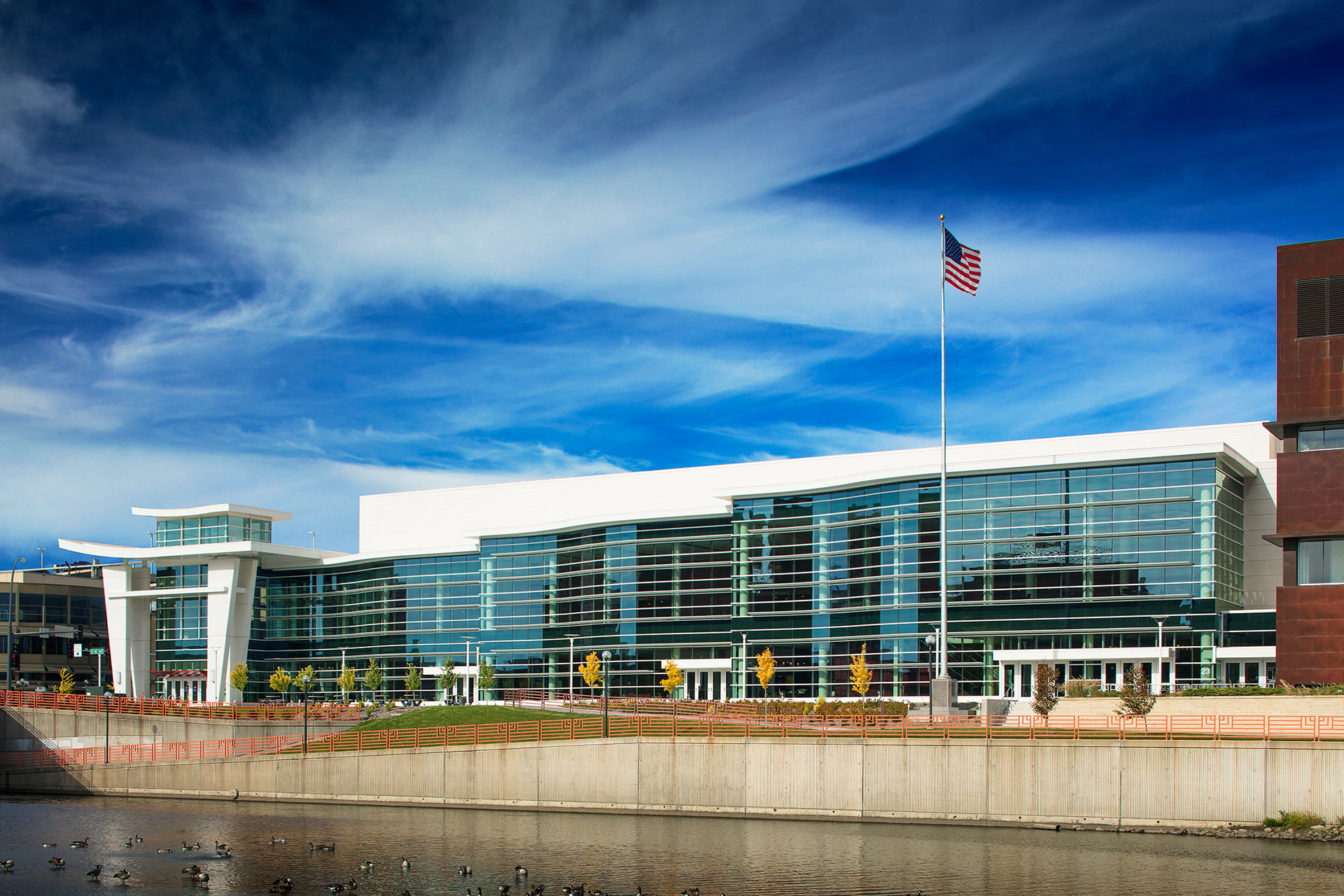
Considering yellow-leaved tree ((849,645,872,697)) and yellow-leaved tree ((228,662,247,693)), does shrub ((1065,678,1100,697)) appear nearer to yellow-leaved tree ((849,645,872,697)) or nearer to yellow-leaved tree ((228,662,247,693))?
yellow-leaved tree ((849,645,872,697))

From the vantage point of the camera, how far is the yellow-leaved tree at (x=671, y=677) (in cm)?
7247

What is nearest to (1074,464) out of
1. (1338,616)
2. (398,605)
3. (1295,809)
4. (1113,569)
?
(1113,569)

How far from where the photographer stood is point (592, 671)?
77.2 m

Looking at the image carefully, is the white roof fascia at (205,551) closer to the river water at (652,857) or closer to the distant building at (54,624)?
the distant building at (54,624)

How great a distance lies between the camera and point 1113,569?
64.6 metres

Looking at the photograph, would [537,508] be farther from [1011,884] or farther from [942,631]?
[1011,884]

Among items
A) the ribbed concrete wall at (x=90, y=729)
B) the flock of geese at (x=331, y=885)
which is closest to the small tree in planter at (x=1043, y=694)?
the flock of geese at (x=331, y=885)

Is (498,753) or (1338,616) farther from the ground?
(1338,616)

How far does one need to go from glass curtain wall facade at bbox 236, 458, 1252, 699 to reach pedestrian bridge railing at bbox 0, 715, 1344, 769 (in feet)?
47.5

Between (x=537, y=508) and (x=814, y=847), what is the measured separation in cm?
7208

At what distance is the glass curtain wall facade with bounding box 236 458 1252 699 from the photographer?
6400 centimetres

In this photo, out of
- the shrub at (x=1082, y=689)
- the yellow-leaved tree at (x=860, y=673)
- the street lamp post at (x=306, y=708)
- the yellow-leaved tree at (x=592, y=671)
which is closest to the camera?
the street lamp post at (x=306, y=708)

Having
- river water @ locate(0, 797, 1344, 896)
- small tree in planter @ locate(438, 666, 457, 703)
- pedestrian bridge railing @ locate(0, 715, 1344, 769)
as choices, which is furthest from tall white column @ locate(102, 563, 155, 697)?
river water @ locate(0, 797, 1344, 896)

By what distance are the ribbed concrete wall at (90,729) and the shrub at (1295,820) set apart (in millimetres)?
42223
